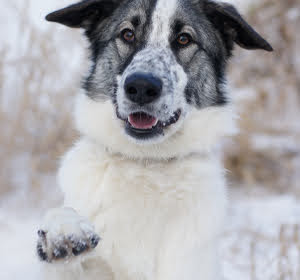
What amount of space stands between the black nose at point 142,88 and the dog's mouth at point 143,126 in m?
0.14

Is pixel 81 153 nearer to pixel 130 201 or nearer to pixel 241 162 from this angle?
pixel 130 201

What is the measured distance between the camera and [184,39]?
3.11m

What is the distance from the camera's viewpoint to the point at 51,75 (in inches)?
222

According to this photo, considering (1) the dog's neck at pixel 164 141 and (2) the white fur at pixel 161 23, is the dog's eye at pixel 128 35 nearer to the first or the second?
(2) the white fur at pixel 161 23

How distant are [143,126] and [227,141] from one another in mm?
4392

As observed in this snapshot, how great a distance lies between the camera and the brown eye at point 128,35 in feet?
10.1

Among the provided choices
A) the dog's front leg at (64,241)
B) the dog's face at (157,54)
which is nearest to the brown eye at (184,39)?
the dog's face at (157,54)

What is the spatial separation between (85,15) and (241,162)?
423cm

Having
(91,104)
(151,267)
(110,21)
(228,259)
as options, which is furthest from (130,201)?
(228,259)

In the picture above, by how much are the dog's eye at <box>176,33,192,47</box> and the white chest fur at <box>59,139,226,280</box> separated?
74cm

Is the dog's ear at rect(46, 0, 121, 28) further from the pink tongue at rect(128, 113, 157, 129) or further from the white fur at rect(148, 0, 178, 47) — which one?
the pink tongue at rect(128, 113, 157, 129)

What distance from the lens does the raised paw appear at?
7.26 feet

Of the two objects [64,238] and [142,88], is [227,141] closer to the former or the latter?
[142,88]

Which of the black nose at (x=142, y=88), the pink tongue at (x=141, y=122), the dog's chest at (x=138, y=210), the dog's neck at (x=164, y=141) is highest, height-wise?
the black nose at (x=142, y=88)
